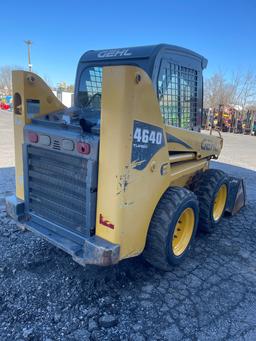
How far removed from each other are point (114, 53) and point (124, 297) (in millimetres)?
2785

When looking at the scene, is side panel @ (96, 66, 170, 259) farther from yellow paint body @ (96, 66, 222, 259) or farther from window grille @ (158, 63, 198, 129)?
window grille @ (158, 63, 198, 129)

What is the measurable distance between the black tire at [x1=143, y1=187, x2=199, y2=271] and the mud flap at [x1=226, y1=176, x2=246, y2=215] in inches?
79.9

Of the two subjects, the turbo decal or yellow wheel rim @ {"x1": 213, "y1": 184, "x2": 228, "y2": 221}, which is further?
yellow wheel rim @ {"x1": 213, "y1": 184, "x2": 228, "y2": 221}

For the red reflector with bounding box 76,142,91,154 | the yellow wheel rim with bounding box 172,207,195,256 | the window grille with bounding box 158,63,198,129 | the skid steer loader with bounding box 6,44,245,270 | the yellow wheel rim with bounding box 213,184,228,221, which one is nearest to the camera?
the skid steer loader with bounding box 6,44,245,270

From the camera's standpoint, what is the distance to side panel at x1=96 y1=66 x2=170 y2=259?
7.08 ft

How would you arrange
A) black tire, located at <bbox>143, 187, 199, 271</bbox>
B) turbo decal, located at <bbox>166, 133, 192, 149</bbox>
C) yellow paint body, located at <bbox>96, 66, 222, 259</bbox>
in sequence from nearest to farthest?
1. yellow paint body, located at <bbox>96, 66, 222, 259</bbox>
2. black tire, located at <bbox>143, 187, 199, 271</bbox>
3. turbo decal, located at <bbox>166, 133, 192, 149</bbox>

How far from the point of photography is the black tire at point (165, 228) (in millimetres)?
2789

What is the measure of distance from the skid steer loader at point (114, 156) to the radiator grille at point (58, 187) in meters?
0.01

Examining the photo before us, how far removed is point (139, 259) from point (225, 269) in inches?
41.6

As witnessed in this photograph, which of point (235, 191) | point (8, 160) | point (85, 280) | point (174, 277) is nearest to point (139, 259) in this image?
point (174, 277)

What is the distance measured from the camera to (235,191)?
192 inches

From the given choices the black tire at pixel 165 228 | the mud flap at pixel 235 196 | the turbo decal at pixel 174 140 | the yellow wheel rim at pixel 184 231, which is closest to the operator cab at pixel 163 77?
the turbo decal at pixel 174 140

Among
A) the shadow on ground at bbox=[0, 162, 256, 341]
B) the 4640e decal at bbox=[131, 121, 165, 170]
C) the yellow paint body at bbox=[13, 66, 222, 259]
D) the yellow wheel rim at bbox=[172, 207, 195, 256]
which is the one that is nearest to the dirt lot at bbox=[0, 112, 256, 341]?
the shadow on ground at bbox=[0, 162, 256, 341]

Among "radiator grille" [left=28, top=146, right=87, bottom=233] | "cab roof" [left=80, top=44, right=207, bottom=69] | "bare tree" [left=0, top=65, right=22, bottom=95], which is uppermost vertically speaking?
"bare tree" [left=0, top=65, right=22, bottom=95]
